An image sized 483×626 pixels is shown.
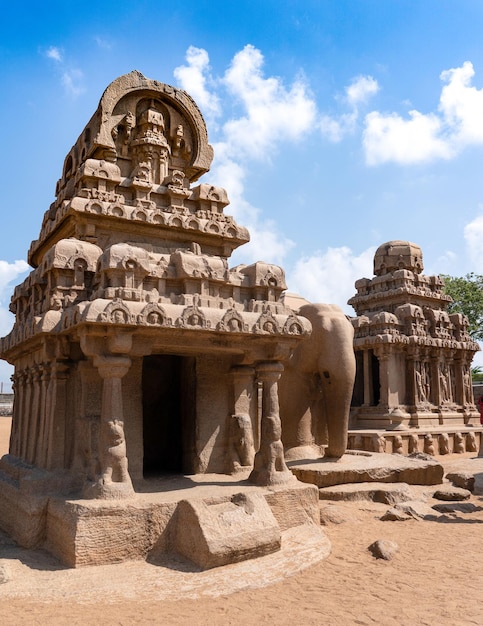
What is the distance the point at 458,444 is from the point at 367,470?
953cm

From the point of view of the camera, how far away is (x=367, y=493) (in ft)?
32.3

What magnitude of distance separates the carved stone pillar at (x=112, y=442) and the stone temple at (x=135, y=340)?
0.01 metres

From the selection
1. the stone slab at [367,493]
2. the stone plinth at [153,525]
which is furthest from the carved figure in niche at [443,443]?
the stone plinth at [153,525]

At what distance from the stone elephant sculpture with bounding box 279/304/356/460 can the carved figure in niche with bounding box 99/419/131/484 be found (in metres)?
4.71

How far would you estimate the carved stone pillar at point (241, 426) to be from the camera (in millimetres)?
8820

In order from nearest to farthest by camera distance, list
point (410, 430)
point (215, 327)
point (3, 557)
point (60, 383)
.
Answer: point (3, 557)
point (215, 327)
point (60, 383)
point (410, 430)

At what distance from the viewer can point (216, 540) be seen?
630 centimetres

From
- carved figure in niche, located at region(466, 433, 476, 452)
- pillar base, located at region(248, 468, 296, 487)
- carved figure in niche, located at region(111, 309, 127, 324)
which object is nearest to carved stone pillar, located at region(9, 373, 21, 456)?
carved figure in niche, located at region(111, 309, 127, 324)

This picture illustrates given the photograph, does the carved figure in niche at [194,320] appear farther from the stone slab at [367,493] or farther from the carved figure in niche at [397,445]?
the carved figure in niche at [397,445]

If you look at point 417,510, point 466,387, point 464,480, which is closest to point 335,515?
point 417,510

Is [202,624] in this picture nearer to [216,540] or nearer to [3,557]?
[216,540]

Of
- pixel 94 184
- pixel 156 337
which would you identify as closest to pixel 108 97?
pixel 94 184

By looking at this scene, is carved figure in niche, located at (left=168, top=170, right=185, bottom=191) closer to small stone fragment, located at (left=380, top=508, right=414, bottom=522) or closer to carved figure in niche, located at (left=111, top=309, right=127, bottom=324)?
carved figure in niche, located at (left=111, top=309, right=127, bottom=324)

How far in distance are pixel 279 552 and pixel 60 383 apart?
12.6 ft
